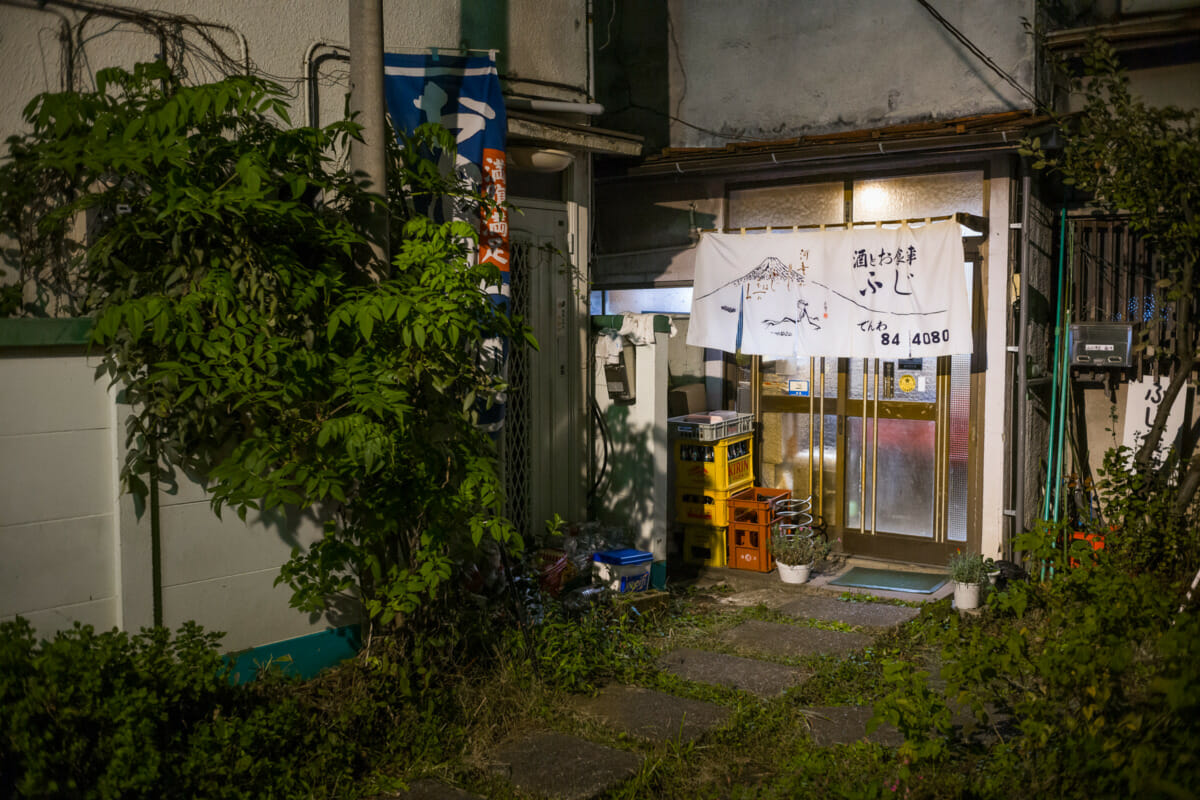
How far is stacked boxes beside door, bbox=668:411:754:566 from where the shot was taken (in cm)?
1055

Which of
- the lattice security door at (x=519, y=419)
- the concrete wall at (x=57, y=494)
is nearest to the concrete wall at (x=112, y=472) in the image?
the concrete wall at (x=57, y=494)

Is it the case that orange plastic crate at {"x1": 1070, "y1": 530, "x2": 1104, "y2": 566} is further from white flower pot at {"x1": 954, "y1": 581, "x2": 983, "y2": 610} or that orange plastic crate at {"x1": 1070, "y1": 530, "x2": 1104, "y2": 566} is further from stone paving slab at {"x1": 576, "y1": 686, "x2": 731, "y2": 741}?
stone paving slab at {"x1": 576, "y1": 686, "x2": 731, "y2": 741}

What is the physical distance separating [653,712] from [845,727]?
1230 millimetres

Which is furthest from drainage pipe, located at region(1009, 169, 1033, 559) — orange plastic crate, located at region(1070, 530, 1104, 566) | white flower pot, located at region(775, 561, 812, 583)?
white flower pot, located at region(775, 561, 812, 583)

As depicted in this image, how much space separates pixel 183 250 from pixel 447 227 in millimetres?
1481

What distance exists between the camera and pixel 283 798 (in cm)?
506

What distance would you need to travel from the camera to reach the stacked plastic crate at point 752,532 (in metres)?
10.4

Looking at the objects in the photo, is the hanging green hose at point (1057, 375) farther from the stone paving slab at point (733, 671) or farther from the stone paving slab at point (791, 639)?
the stone paving slab at point (733, 671)

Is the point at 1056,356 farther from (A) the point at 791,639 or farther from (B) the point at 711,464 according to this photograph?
(A) the point at 791,639

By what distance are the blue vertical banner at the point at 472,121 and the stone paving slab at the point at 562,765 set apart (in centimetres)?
264

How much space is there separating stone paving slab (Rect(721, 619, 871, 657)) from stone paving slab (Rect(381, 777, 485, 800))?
3289 millimetres

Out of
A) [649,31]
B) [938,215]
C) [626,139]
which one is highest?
[649,31]

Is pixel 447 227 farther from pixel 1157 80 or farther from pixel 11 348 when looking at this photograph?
pixel 1157 80

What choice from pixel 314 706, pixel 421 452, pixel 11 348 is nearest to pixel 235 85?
pixel 11 348
